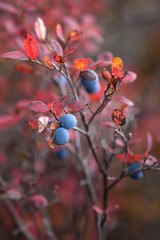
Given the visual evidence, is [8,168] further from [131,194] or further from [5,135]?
[131,194]

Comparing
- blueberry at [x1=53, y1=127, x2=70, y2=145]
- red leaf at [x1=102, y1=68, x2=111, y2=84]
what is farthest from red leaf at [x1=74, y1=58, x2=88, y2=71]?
blueberry at [x1=53, y1=127, x2=70, y2=145]

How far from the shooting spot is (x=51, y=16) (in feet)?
4.31

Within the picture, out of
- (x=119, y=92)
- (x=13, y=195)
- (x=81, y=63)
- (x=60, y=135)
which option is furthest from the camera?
(x=119, y=92)

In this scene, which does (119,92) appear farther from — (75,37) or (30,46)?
(30,46)

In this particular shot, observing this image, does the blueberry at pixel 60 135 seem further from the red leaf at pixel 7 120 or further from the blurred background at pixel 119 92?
the blurred background at pixel 119 92

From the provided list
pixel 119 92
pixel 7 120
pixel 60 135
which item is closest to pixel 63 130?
pixel 60 135

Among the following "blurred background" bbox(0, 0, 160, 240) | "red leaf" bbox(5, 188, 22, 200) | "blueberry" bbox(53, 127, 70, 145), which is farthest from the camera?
"blurred background" bbox(0, 0, 160, 240)

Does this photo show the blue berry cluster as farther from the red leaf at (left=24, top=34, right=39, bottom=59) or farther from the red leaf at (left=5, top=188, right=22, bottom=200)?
the red leaf at (left=5, top=188, right=22, bottom=200)

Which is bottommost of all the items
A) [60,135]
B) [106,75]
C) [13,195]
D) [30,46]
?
[13,195]

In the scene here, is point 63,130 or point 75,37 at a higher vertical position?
point 75,37

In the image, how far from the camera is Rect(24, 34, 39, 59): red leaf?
1.93ft

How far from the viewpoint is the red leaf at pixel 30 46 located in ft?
1.93

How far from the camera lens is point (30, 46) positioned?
597 mm

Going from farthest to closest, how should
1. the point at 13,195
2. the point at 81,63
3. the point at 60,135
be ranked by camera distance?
1. the point at 13,195
2. the point at 81,63
3. the point at 60,135
